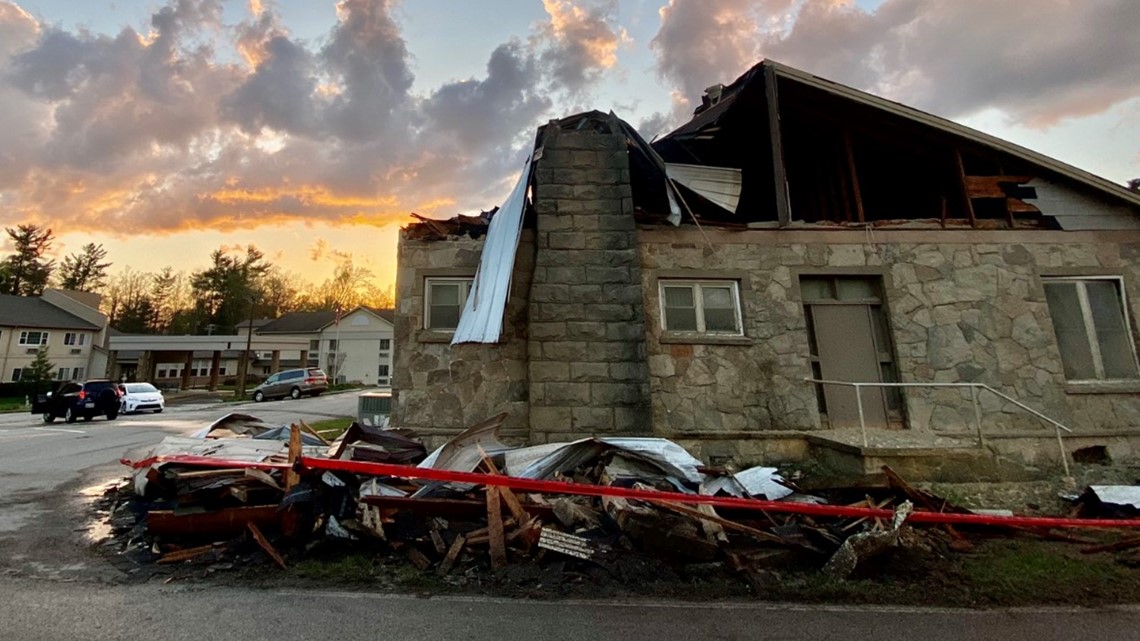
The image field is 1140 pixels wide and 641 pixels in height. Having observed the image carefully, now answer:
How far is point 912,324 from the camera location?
8.06 m

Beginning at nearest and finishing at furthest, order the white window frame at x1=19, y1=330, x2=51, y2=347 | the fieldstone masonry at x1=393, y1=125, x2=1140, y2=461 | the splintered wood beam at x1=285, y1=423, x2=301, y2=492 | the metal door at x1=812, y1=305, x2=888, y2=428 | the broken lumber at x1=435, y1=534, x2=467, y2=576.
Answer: the broken lumber at x1=435, y1=534, x2=467, y2=576
the splintered wood beam at x1=285, y1=423, x2=301, y2=492
the fieldstone masonry at x1=393, y1=125, x2=1140, y2=461
the metal door at x1=812, y1=305, x2=888, y2=428
the white window frame at x1=19, y1=330, x2=51, y2=347

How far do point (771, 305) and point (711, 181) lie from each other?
89.6 inches

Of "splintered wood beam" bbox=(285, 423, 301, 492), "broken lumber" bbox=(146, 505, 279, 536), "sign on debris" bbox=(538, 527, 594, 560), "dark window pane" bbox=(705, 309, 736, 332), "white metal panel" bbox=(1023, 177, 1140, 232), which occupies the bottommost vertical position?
"sign on debris" bbox=(538, 527, 594, 560)

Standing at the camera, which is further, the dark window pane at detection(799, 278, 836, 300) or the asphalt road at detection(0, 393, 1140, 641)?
the dark window pane at detection(799, 278, 836, 300)

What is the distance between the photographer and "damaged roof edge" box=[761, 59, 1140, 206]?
26.6ft

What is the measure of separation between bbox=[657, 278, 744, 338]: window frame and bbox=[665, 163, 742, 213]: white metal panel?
4.08 ft

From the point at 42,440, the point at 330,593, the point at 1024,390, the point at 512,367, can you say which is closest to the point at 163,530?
the point at 330,593

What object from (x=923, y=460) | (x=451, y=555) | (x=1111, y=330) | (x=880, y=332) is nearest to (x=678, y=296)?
(x=880, y=332)

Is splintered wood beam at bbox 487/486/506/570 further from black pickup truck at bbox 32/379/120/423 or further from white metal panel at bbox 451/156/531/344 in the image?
black pickup truck at bbox 32/379/120/423

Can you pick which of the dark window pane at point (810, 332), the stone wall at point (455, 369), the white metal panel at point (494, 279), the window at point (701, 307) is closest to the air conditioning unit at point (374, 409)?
the stone wall at point (455, 369)

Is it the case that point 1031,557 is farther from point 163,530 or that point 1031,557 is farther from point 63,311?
point 63,311

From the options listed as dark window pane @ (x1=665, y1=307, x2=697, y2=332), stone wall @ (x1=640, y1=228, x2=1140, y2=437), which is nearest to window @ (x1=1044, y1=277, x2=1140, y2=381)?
stone wall @ (x1=640, y1=228, x2=1140, y2=437)

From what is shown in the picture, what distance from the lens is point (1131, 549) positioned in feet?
14.5

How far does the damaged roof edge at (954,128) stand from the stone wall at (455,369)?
5271 millimetres
